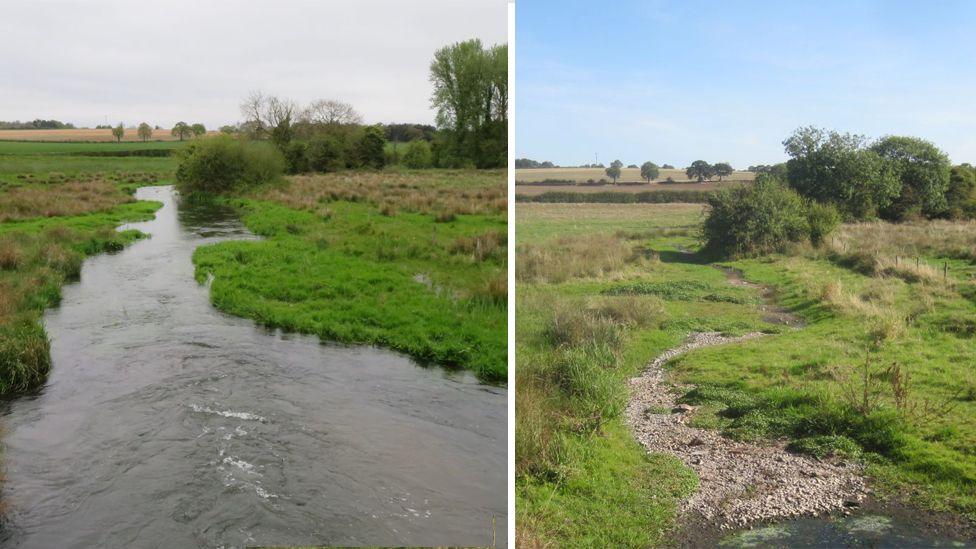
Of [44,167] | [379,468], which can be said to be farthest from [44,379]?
[379,468]

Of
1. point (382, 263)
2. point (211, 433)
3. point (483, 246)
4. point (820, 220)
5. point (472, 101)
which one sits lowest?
point (211, 433)

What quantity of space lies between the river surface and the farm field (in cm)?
39

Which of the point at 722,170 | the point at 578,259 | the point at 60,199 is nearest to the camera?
the point at 60,199

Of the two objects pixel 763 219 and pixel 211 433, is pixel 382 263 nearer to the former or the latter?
pixel 211 433

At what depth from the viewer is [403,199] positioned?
164 inches

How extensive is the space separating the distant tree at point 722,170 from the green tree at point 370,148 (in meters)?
1.93

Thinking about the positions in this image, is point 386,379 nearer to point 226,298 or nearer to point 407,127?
point 226,298

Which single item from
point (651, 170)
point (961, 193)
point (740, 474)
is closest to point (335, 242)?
point (651, 170)

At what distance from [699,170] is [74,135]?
11.6 ft

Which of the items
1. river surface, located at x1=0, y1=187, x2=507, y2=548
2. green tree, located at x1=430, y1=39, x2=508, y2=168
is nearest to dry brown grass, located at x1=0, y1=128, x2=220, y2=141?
river surface, located at x1=0, y1=187, x2=507, y2=548

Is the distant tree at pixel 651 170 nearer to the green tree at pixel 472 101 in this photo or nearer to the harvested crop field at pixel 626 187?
the harvested crop field at pixel 626 187

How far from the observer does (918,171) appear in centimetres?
378

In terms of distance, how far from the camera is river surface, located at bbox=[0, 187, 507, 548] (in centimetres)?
326

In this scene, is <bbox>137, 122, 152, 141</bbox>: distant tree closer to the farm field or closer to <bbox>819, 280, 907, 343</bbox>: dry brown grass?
the farm field
